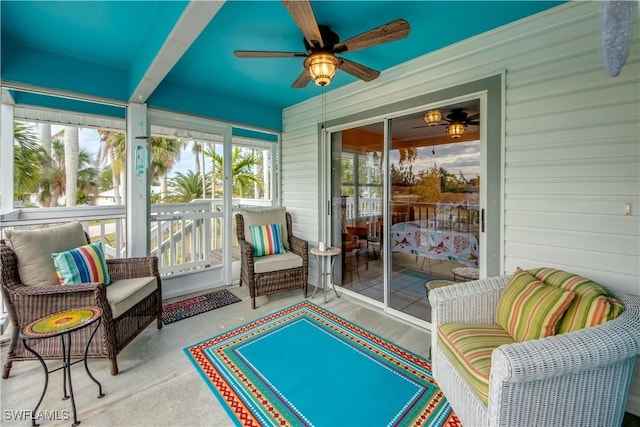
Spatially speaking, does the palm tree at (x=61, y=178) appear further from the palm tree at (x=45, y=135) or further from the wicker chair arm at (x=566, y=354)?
the wicker chair arm at (x=566, y=354)

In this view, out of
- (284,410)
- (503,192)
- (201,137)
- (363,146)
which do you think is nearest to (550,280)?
(503,192)

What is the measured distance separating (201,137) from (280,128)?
1.23 meters

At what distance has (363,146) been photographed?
137 inches

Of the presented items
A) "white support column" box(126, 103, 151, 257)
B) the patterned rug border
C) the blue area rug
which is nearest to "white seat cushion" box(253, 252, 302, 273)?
the patterned rug border

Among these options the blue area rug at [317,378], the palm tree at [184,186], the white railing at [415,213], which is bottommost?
the blue area rug at [317,378]

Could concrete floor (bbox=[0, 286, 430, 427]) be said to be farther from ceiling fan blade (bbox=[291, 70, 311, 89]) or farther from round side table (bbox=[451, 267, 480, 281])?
ceiling fan blade (bbox=[291, 70, 311, 89])

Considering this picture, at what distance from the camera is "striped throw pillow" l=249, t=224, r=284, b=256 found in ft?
12.0

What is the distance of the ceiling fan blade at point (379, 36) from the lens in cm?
177

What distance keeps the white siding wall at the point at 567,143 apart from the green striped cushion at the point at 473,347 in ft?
2.74

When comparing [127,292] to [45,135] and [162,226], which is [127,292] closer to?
[162,226]

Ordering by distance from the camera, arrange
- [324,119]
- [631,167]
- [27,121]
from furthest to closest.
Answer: [324,119] → [27,121] → [631,167]

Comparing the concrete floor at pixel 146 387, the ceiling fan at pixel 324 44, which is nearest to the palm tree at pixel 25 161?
the concrete floor at pixel 146 387

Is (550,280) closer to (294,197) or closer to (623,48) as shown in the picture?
(623,48)

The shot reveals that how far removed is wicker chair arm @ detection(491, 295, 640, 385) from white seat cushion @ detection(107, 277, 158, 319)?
2.50 metres
